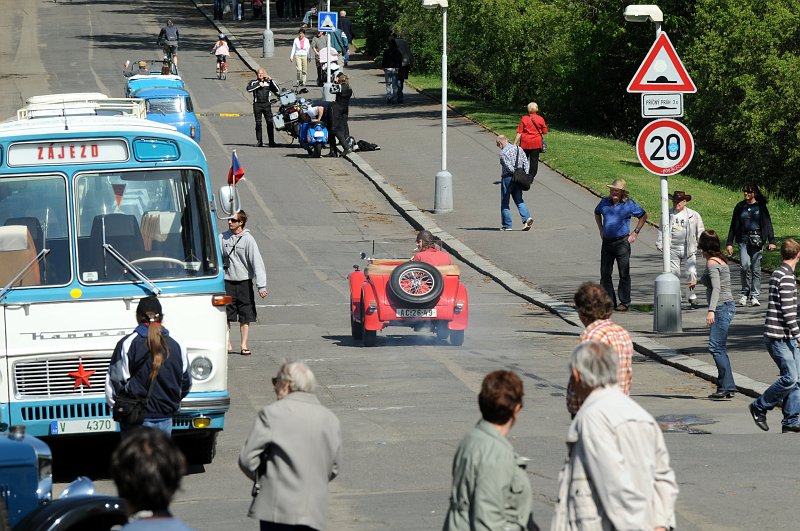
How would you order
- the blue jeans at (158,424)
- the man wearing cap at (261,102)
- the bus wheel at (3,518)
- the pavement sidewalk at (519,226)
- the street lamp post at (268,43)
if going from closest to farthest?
the bus wheel at (3,518) → the blue jeans at (158,424) → the pavement sidewalk at (519,226) → the man wearing cap at (261,102) → the street lamp post at (268,43)

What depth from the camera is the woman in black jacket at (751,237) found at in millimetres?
20766

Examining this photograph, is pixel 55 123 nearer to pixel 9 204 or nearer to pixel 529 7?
pixel 9 204

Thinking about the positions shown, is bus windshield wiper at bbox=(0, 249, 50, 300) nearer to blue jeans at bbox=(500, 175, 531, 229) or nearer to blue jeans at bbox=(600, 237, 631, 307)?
blue jeans at bbox=(600, 237, 631, 307)

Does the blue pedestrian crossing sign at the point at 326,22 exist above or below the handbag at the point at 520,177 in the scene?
above

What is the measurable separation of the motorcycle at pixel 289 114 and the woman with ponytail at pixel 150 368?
27667 millimetres

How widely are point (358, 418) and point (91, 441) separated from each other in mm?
2589

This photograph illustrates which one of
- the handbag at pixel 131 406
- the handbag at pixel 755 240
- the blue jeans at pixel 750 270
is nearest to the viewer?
the handbag at pixel 131 406

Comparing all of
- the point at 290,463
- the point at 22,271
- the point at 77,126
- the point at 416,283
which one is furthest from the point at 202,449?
the point at 416,283

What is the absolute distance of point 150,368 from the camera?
32.1 ft

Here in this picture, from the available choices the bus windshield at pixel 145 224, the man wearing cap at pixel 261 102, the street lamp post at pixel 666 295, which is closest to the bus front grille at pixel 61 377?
the bus windshield at pixel 145 224

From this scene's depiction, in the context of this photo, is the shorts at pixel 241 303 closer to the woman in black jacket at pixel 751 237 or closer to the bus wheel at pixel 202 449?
the bus wheel at pixel 202 449

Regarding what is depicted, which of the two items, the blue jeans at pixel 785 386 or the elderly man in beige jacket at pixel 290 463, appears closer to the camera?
the elderly man in beige jacket at pixel 290 463

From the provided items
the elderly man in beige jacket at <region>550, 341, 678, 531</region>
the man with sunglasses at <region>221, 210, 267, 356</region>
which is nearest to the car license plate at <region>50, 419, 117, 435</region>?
the elderly man in beige jacket at <region>550, 341, 678, 531</region>

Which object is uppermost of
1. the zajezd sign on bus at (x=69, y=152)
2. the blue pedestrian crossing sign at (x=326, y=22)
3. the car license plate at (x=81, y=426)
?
the blue pedestrian crossing sign at (x=326, y=22)
